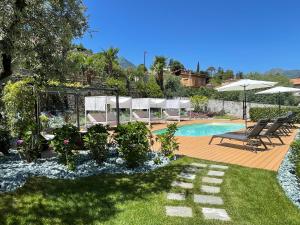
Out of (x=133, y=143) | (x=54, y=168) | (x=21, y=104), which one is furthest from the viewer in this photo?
(x=21, y=104)

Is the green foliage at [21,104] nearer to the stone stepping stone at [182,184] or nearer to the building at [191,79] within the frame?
the stone stepping stone at [182,184]

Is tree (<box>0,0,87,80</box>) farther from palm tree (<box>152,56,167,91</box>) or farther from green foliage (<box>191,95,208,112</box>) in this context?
palm tree (<box>152,56,167,91</box>)

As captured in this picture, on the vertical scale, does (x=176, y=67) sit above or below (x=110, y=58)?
above

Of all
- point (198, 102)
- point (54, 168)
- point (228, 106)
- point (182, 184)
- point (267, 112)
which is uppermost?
point (198, 102)

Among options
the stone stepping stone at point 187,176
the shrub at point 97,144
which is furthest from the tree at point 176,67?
the stone stepping stone at point 187,176

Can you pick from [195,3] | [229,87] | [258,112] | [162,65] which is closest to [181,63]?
[162,65]

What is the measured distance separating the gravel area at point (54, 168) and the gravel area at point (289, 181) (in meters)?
2.80

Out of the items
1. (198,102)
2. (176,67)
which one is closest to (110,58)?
(198,102)

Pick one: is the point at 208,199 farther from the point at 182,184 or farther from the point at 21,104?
the point at 21,104

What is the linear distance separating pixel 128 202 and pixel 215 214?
144cm

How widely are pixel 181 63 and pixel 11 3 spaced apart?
191ft

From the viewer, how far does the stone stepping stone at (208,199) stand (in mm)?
5388

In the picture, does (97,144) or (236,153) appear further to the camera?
(236,153)

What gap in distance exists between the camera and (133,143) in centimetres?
770
